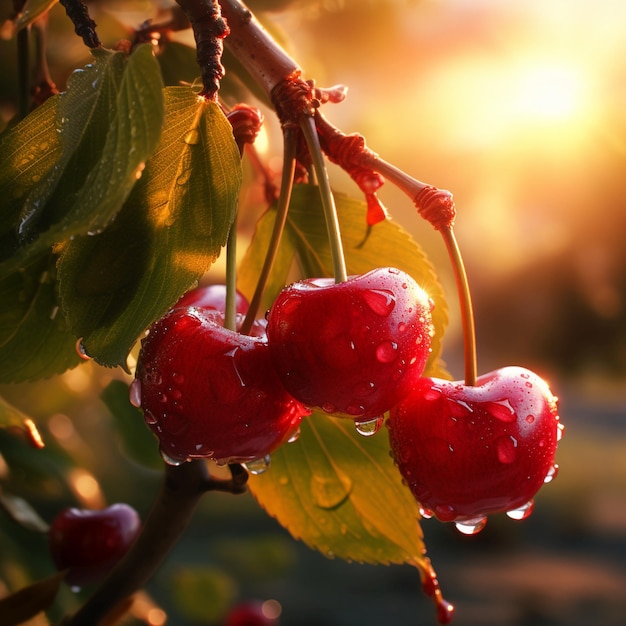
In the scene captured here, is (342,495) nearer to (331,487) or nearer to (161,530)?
(331,487)

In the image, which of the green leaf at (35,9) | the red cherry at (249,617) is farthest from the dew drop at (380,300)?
the red cherry at (249,617)

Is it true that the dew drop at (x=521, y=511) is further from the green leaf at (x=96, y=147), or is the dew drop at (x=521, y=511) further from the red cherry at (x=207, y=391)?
the green leaf at (x=96, y=147)

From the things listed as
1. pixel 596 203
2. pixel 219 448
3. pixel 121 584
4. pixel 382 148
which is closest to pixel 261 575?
pixel 382 148

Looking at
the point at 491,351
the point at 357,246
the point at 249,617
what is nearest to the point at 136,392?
the point at 357,246

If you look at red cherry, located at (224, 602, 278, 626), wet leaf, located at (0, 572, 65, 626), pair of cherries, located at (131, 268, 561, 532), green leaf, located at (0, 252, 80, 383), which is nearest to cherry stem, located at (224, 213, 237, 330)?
pair of cherries, located at (131, 268, 561, 532)

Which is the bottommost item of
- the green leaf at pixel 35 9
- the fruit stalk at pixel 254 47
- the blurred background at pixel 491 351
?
the blurred background at pixel 491 351

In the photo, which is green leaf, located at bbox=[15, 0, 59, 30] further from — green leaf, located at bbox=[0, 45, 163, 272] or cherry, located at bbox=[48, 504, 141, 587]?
cherry, located at bbox=[48, 504, 141, 587]
